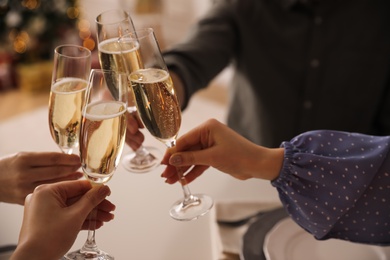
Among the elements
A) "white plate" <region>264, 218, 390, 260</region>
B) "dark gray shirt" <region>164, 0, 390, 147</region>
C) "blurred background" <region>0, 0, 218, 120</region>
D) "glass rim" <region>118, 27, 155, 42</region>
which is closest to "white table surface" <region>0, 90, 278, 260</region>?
"white plate" <region>264, 218, 390, 260</region>

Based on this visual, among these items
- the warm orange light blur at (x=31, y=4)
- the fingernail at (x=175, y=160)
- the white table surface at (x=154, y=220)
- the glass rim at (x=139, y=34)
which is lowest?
the warm orange light blur at (x=31, y=4)

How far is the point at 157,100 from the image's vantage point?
0.96 metres

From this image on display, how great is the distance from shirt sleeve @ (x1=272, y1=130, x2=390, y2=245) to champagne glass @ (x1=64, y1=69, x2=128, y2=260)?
351 mm

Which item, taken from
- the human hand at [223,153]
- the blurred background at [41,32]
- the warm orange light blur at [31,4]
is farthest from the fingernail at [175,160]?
the warm orange light blur at [31,4]

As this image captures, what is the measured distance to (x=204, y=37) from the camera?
5.75 ft

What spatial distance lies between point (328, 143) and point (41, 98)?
9.88 feet

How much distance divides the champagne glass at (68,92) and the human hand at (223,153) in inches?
8.1

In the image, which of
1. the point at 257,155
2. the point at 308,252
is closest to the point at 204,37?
the point at 257,155

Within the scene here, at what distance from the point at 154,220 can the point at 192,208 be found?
0.09 metres

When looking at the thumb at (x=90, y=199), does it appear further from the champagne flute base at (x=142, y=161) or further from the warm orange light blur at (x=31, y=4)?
the warm orange light blur at (x=31, y=4)

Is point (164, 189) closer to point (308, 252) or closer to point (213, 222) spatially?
point (213, 222)

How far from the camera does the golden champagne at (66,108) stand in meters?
1.01

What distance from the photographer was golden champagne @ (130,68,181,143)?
3.12 ft

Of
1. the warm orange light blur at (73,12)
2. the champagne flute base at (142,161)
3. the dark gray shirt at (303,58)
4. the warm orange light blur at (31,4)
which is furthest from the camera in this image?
the warm orange light blur at (73,12)
